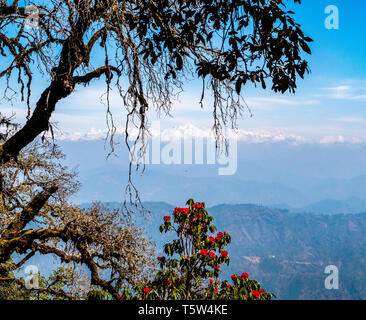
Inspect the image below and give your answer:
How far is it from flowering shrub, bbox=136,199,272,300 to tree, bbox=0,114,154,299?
144 centimetres

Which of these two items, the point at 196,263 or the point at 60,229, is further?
the point at 60,229

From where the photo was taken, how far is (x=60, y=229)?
10.1 metres

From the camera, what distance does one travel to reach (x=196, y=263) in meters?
9.57

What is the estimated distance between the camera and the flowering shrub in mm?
8414

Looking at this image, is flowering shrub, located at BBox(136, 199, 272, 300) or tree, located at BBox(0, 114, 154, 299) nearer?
flowering shrub, located at BBox(136, 199, 272, 300)

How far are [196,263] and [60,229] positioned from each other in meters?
4.03

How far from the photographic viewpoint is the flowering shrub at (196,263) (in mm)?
8414

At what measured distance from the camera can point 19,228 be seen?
10.4 meters

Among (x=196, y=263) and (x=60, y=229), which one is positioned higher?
(x=60, y=229)

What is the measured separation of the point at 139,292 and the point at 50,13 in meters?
6.37

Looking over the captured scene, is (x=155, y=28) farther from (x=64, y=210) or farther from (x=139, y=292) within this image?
(x=64, y=210)

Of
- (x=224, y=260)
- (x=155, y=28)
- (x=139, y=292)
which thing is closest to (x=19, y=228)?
(x=139, y=292)
